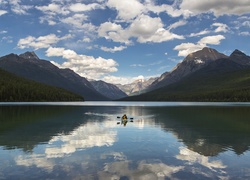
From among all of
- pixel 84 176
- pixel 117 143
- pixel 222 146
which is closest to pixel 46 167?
pixel 84 176

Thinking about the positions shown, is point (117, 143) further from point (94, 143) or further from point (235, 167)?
point (235, 167)

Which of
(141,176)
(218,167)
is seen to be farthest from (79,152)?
(218,167)

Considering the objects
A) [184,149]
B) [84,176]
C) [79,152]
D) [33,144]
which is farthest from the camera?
[33,144]

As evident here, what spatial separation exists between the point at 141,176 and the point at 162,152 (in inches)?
469

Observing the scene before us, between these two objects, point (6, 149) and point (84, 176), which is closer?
point (84, 176)

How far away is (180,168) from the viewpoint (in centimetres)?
2758

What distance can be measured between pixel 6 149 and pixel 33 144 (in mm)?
5114

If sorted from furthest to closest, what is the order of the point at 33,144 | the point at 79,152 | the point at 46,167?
the point at 33,144 < the point at 79,152 < the point at 46,167

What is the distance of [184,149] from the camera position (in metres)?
38.2

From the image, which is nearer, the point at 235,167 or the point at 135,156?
the point at 235,167

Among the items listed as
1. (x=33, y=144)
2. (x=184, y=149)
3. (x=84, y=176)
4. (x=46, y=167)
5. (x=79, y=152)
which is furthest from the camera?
(x=33, y=144)

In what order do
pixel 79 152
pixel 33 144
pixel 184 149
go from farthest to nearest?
pixel 33 144, pixel 184 149, pixel 79 152

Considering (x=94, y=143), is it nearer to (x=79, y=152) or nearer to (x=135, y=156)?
(x=79, y=152)

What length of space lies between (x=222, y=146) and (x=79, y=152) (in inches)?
832
